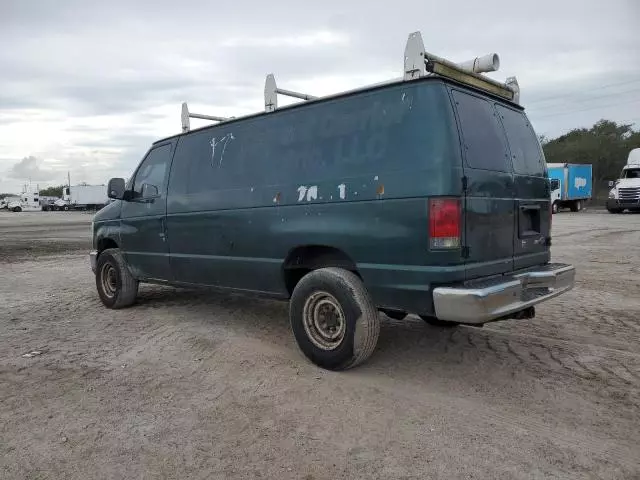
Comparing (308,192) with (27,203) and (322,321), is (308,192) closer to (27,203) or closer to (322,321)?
(322,321)

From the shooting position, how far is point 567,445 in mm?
3068

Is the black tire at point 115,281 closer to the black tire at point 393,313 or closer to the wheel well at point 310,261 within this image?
the wheel well at point 310,261

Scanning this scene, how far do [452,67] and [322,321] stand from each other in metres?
2.30

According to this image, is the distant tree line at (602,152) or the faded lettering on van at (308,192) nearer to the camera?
the faded lettering on van at (308,192)

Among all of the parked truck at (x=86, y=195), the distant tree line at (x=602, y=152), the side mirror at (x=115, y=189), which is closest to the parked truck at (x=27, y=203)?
the parked truck at (x=86, y=195)

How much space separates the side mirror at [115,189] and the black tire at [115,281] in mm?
789

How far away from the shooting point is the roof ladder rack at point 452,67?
3867 mm

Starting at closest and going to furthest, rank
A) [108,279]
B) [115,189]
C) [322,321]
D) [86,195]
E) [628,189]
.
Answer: [322,321]
[115,189]
[108,279]
[628,189]
[86,195]

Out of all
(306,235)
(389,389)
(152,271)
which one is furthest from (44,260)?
(389,389)

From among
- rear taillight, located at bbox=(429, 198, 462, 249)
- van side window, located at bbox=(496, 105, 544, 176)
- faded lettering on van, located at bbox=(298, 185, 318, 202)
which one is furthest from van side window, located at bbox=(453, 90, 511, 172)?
faded lettering on van, located at bbox=(298, 185, 318, 202)

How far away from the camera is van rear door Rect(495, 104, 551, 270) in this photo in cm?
438

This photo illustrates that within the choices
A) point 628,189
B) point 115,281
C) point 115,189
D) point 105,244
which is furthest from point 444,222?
point 628,189

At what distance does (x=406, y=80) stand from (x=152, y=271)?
3.94 m

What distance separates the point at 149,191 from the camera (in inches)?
247
